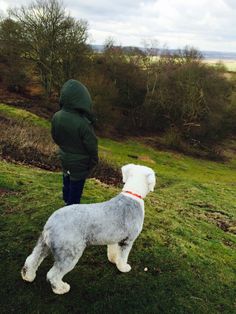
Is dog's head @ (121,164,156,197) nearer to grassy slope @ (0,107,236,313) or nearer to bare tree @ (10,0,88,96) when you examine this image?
grassy slope @ (0,107,236,313)

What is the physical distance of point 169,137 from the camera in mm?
61688

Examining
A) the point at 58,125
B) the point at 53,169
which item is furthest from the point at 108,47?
the point at 58,125

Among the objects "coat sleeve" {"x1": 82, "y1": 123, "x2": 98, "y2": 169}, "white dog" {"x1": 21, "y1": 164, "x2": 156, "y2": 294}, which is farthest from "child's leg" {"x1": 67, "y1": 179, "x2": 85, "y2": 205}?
"white dog" {"x1": 21, "y1": 164, "x2": 156, "y2": 294}

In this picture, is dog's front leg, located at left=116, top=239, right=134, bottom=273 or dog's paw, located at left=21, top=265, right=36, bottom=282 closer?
dog's paw, located at left=21, top=265, right=36, bottom=282

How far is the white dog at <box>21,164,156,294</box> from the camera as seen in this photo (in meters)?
6.66

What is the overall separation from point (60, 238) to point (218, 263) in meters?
4.78

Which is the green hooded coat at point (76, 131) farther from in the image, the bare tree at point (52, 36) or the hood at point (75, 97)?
the bare tree at point (52, 36)

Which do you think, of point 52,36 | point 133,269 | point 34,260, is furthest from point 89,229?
point 52,36

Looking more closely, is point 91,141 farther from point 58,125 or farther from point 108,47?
point 108,47

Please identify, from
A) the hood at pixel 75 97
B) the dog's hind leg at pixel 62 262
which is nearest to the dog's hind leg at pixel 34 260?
the dog's hind leg at pixel 62 262

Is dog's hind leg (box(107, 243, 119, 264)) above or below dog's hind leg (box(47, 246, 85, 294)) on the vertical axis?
below

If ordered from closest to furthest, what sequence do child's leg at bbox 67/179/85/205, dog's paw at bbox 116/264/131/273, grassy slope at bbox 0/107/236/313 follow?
grassy slope at bbox 0/107/236/313
dog's paw at bbox 116/264/131/273
child's leg at bbox 67/179/85/205

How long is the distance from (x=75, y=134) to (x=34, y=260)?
2.79 meters

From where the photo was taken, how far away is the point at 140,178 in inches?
290
